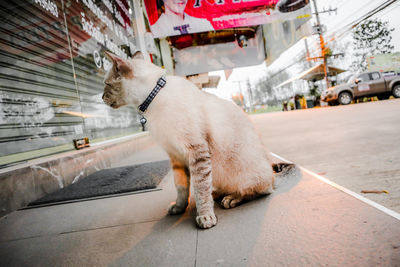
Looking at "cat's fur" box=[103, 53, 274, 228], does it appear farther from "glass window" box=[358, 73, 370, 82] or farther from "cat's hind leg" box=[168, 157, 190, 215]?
"glass window" box=[358, 73, 370, 82]

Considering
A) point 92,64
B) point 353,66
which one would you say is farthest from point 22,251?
point 353,66

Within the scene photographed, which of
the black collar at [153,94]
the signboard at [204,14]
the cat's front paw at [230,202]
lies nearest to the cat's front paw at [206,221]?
the cat's front paw at [230,202]

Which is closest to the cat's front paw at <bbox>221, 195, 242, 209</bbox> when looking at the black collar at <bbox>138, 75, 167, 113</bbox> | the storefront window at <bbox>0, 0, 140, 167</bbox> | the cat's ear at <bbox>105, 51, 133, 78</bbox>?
the black collar at <bbox>138, 75, 167, 113</bbox>

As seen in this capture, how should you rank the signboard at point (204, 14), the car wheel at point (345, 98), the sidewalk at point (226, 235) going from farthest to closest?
the car wheel at point (345, 98), the signboard at point (204, 14), the sidewalk at point (226, 235)

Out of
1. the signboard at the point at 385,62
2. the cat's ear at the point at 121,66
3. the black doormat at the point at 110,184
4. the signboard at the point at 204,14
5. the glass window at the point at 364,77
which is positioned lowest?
the black doormat at the point at 110,184

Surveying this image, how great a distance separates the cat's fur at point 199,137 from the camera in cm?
116

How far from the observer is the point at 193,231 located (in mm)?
1059

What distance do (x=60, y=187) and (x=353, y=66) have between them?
33866 millimetres

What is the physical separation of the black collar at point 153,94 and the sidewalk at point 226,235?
69cm

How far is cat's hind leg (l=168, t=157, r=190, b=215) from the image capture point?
1319 millimetres

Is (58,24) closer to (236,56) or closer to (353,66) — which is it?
(236,56)

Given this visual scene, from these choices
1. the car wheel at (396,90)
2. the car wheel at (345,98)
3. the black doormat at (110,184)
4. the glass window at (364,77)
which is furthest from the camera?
the car wheel at (345,98)

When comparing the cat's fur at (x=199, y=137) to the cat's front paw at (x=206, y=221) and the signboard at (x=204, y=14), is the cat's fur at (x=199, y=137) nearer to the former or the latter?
the cat's front paw at (x=206, y=221)

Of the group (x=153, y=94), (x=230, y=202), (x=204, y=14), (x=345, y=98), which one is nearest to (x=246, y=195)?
(x=230, y=202)
